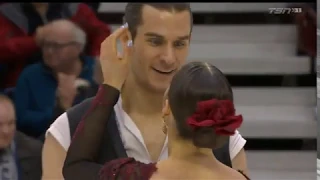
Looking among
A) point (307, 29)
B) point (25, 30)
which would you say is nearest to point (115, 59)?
point (25, 30)

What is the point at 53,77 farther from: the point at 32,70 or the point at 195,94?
the point at 195,94

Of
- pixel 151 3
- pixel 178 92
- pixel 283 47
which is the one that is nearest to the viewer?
pixel 178 92

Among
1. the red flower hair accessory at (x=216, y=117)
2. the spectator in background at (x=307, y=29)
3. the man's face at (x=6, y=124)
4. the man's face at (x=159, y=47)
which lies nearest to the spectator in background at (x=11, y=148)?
the man's face at (x=6, y=124)

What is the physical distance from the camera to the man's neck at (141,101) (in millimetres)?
897

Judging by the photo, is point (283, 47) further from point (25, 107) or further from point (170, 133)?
point (25, 107)

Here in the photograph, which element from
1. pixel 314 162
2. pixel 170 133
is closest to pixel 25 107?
pixel 170 133

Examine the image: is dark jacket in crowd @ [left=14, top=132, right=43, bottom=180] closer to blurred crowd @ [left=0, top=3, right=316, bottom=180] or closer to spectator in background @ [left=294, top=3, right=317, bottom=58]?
blurred crowd @ [left=0, top=3, right=316, bottom=180]

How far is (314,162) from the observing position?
3.18 feet

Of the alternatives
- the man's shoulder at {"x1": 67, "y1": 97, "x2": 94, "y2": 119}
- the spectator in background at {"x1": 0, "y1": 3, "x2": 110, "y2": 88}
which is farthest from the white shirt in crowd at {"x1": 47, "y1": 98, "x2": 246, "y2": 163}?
the spectator in background at {"x1": 0, "y1": 3, "x2": 110, "y2": 88}

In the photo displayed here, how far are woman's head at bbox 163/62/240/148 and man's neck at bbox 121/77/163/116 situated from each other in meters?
0.13

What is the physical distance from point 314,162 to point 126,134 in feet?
1.17

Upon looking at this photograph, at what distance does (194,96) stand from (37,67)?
13.9 inches

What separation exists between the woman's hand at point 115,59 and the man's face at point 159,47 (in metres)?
0.02

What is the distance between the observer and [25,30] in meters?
0.94
